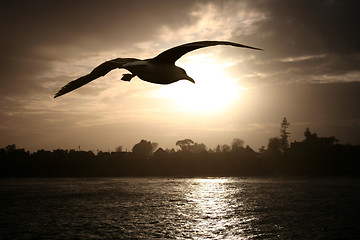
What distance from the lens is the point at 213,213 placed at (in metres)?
73.6

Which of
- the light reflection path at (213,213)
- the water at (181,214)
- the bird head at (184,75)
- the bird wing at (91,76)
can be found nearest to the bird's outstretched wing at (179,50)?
the bird head at (184,75)

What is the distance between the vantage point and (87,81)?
29.3ft

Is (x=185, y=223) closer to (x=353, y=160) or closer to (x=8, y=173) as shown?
(x=353, y=160)

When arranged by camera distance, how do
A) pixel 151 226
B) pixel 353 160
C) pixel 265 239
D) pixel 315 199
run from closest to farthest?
pixel 265 239
pixel 151 226
pixel 315 199
pixel 353 160

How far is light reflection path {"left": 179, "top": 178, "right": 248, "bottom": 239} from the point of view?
186ft

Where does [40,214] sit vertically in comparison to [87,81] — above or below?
below

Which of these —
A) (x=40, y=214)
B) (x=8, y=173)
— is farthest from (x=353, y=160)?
(x=8, y=173)

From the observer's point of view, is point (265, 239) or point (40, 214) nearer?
point (265, 239)

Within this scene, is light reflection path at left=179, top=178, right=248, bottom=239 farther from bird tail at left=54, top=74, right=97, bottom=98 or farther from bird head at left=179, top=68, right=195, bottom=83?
bird head at left=179, top=68, right=195, bottom=83

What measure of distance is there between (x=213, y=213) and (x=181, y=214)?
→ 24.4ft

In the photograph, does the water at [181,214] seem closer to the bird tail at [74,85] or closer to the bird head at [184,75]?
the bird tail at [74,85]

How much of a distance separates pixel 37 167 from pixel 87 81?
171775mm

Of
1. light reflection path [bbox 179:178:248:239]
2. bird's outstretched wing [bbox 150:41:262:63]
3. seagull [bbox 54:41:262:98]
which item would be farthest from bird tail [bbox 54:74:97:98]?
light reflection path [bbox 179:178:248:239]

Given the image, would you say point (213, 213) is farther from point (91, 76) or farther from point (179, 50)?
point (179, 50)
